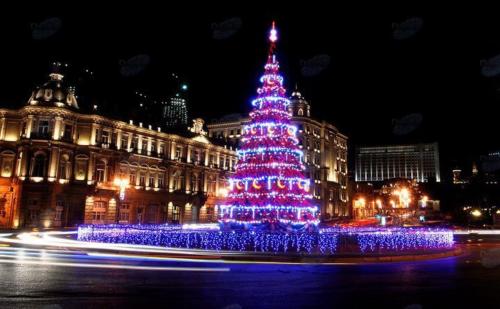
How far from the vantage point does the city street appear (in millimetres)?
9305

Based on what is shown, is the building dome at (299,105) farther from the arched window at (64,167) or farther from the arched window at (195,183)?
the arched window at (64,167)

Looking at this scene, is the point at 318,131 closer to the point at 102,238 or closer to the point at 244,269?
the point at 102,238

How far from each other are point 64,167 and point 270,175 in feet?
95.5

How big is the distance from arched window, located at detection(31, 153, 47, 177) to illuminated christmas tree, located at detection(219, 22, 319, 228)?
25.5m

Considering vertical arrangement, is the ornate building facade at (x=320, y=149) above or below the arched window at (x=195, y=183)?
above

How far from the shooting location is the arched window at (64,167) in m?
47.2

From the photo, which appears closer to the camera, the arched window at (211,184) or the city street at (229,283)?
the city street at (229,283)

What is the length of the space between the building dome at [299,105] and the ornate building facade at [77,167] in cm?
2847

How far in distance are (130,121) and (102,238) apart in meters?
32.6

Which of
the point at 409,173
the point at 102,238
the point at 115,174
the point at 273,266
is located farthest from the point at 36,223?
the point at 409,173

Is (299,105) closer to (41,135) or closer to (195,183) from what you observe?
(195,183)

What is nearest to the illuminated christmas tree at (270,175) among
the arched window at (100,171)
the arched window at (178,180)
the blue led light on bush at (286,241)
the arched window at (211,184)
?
the blue led light on bush at (286,241)

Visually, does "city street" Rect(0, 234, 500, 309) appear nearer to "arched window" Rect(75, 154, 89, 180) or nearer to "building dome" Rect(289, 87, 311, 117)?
"arched window" Rect(75, 154, 89, 180)

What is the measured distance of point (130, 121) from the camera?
55.5m
